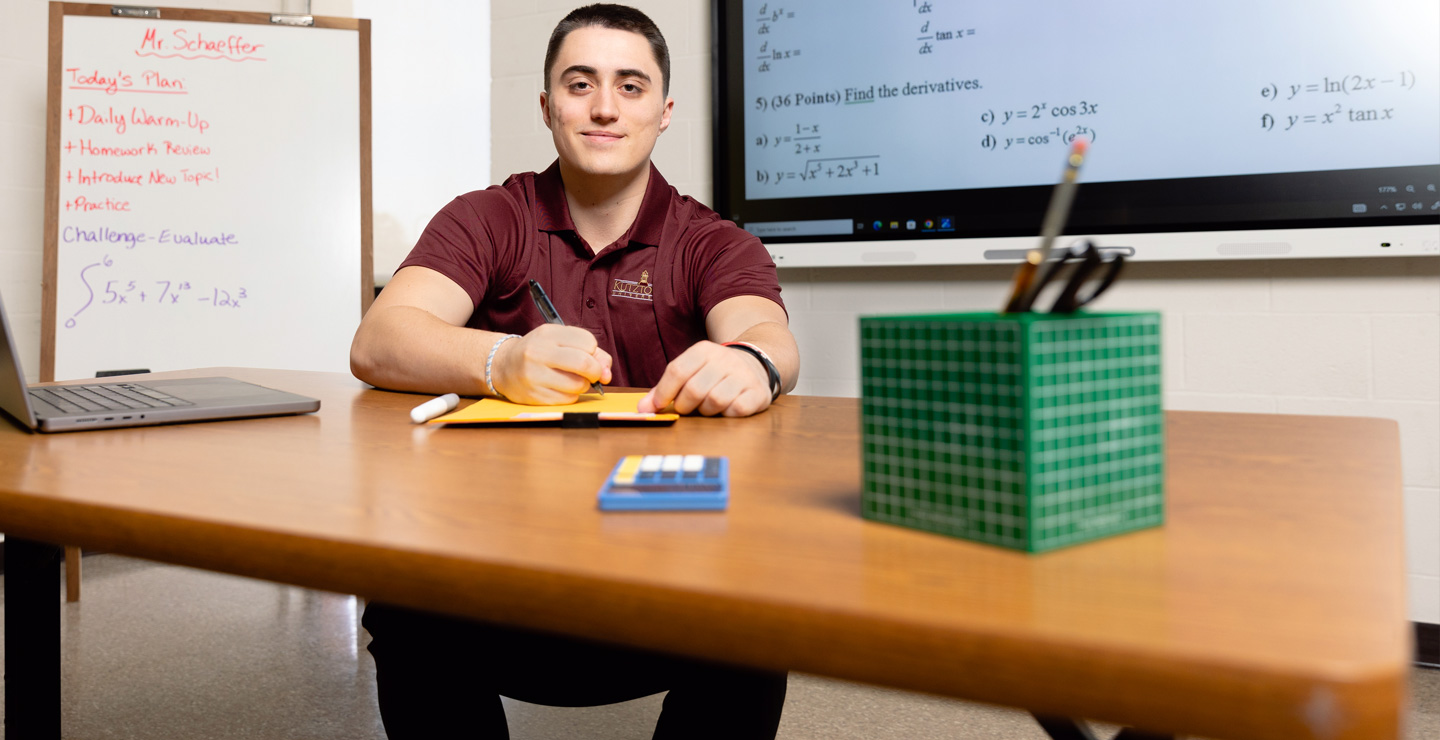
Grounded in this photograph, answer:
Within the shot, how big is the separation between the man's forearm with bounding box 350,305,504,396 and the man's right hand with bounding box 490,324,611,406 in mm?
103

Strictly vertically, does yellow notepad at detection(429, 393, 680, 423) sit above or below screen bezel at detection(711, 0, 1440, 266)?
below

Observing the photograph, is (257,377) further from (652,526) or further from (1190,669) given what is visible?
(1190,669)

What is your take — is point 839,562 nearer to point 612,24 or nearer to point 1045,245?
point 1045,245

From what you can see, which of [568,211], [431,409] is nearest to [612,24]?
[568,211]

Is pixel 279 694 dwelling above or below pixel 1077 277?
below

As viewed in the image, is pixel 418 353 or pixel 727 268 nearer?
pixel 418 353

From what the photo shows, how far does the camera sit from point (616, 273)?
1.49 m

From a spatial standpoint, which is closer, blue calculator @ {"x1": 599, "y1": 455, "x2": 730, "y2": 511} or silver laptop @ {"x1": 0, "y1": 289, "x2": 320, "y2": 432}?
blue calculator @ {"x1": 599, "y1": 455, "x2": 730, "y2": 511}

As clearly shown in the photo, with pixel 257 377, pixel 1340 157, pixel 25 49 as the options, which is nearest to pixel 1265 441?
pixel 257 377

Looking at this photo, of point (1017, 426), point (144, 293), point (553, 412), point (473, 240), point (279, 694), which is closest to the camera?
point (1017, 426)

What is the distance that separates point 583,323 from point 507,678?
605 millimetres

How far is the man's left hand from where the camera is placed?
89 centimetres

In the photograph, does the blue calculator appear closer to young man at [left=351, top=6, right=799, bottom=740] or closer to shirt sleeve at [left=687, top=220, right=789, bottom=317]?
young man at [left=351, top=6, right=799, bottom=740]

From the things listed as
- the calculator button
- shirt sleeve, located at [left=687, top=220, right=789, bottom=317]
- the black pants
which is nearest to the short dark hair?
shirt sleeve, located at [left=687, top=220, right=789, bottom=317]
